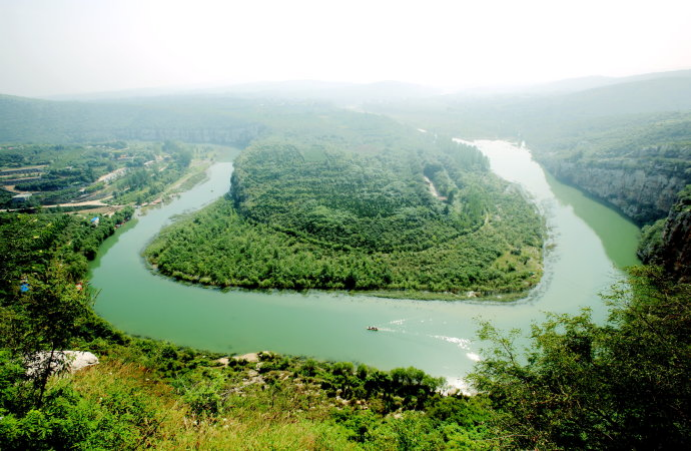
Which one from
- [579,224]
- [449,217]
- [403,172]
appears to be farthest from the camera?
[403,172]

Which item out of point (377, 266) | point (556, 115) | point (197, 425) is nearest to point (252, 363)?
point (197, 425)

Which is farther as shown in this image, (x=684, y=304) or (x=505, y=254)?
(x=505, y=254)

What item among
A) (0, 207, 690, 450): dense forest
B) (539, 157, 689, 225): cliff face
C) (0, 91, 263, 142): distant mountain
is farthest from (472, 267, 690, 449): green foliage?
(0, 91, 263, 142): distant mountain

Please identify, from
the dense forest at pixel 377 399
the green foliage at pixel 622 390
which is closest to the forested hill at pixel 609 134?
the dense forest at pixel 377 399

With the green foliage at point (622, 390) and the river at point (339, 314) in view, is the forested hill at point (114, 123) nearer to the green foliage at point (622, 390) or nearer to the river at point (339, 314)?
the river at point (339, 314)

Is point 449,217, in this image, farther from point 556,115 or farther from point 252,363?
point 556,115

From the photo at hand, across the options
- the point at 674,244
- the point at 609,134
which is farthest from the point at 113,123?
the point at 674,244
